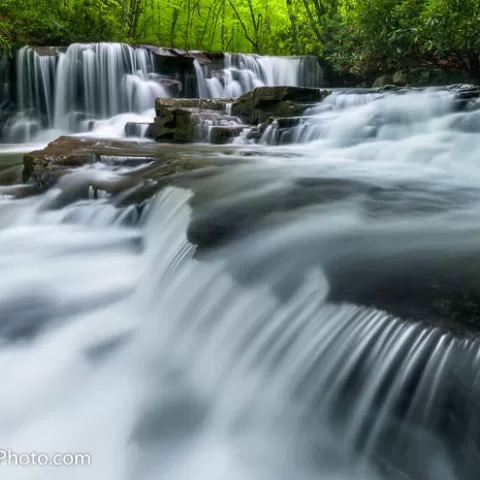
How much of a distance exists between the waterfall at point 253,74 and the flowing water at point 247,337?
392 inches

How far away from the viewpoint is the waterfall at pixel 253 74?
1383 centimetres

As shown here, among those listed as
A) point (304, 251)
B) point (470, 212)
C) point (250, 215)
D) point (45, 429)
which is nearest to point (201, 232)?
point (250, 215)

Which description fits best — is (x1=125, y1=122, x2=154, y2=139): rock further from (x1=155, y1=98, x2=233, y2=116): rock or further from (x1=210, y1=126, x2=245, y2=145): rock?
(x1=210, y1=126, x2=245, y2=145): rock

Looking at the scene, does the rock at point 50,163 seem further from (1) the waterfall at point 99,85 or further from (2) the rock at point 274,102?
(1) the waterfall at point 99,85

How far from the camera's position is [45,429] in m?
2.17

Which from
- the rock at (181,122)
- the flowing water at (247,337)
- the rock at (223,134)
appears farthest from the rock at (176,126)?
the flowing water at (247,337)

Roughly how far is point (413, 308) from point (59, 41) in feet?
50.2

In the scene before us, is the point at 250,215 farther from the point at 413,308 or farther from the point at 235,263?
the point at 413,308

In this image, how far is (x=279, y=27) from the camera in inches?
726

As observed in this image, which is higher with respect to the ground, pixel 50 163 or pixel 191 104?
pixel 191 104

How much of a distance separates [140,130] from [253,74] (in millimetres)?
5854

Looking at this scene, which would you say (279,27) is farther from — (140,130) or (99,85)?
(140,130)

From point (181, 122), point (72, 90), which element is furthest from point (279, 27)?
point (181, 122)

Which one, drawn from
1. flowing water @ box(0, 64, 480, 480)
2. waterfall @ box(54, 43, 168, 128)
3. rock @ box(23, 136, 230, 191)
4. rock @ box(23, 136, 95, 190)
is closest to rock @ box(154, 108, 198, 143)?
rock @ box(23, 136, 230, 191)
